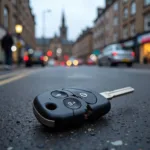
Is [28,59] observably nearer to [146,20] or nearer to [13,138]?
[146,20]

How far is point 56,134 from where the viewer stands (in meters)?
1.52

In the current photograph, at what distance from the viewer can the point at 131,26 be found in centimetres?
3331

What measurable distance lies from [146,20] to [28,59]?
15064mm

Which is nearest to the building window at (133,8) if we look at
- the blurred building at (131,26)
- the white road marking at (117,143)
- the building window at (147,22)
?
the blurred building at (131,26)

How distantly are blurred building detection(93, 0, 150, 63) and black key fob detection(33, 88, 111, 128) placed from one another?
85.1 feet

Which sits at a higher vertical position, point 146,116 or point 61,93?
point 61,93

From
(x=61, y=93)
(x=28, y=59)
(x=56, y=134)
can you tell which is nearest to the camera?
(x=56, y=134)

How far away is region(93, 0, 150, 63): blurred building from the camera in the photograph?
92.5ft

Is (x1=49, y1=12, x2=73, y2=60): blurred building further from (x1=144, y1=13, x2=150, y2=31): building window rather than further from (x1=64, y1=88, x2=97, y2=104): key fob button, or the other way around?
(x1=64, y1=88, x2=97, y2=104): key fob button

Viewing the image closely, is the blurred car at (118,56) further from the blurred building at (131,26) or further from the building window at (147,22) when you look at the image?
the building window at (147,22)

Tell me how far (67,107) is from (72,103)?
0.08 metres

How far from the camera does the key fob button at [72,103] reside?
1605 millimetres

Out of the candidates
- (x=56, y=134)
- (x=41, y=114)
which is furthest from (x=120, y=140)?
(x=41, y=114)

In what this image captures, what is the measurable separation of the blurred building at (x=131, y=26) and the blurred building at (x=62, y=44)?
8371 cm
